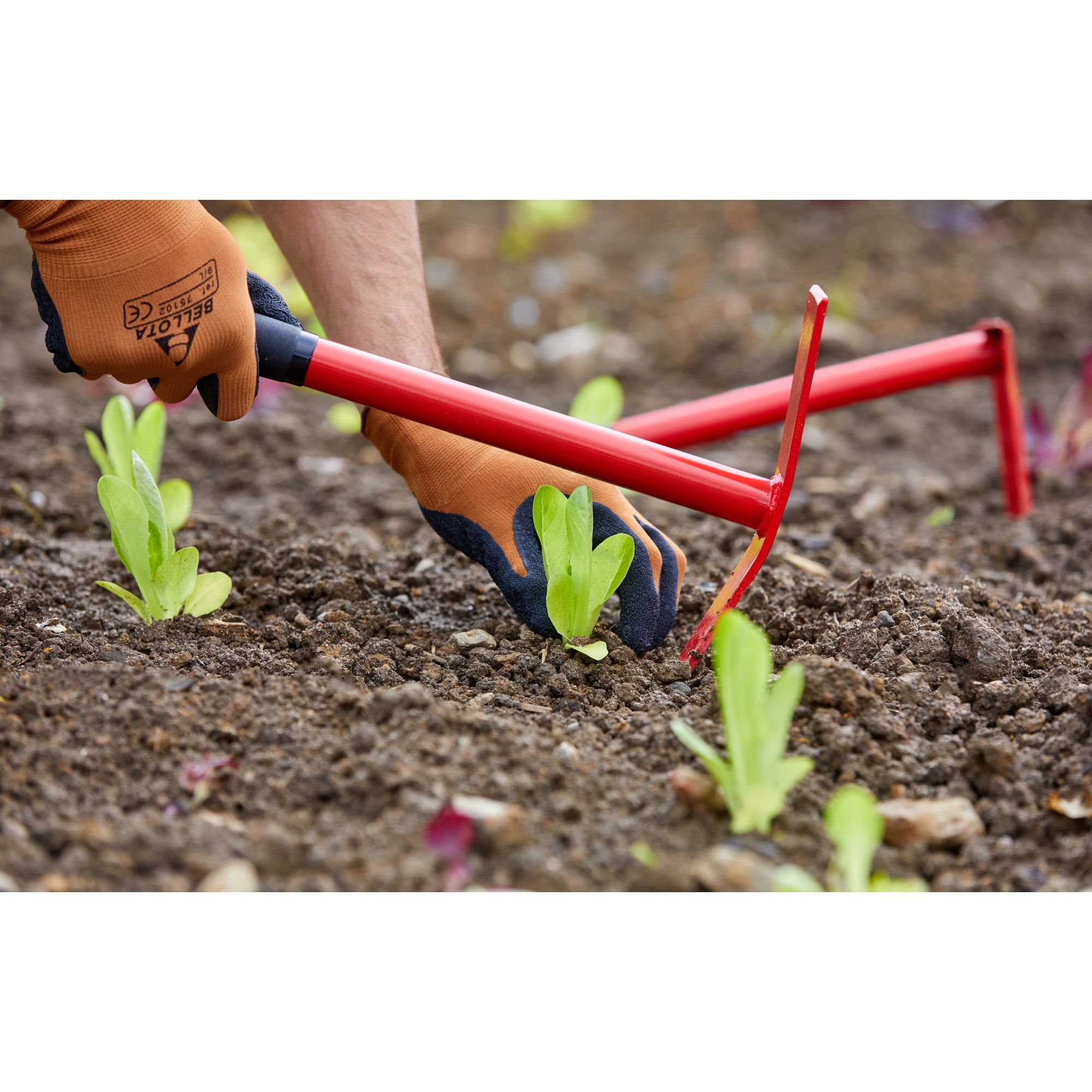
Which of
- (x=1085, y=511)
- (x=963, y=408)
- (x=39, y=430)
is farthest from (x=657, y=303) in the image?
(x=39, y=430)

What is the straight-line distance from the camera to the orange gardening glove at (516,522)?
1459 millimetres

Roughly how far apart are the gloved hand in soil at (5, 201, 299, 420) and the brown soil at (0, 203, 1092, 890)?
15.0 inches

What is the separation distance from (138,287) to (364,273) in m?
0.38

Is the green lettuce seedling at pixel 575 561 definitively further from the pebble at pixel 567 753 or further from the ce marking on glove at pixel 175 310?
the ce marking on glove at pixel 175 310

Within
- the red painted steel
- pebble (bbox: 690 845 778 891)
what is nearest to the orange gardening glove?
the red painted steel

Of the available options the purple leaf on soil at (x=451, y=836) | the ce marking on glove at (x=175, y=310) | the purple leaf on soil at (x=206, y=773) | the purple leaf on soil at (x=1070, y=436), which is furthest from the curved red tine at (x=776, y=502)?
the purple leaf on soil at (x=1070, y=436)

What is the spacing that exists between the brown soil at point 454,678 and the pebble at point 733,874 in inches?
0.8

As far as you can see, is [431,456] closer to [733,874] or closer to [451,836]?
[451,836]

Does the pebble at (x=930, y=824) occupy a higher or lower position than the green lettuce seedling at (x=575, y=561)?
lower

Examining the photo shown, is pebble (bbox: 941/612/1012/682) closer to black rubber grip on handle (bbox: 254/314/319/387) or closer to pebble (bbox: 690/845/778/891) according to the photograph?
pebble (bbox: 690/845/778/891)

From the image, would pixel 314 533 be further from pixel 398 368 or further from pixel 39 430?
pixel 39 430

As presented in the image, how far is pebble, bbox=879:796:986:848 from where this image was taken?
1.10 meters

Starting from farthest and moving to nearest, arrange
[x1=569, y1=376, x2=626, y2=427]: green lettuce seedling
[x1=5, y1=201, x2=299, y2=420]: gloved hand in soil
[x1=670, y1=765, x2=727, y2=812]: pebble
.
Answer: [x1=569, y1=376, x2=626, y2=427]: green lettuce seedling
[x1=5, y1=201, x2=299, y2=420]: gloved hand in soil
[x1=670, y1=765, x2=727, y2=812]: pebble

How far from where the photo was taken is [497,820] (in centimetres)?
102
